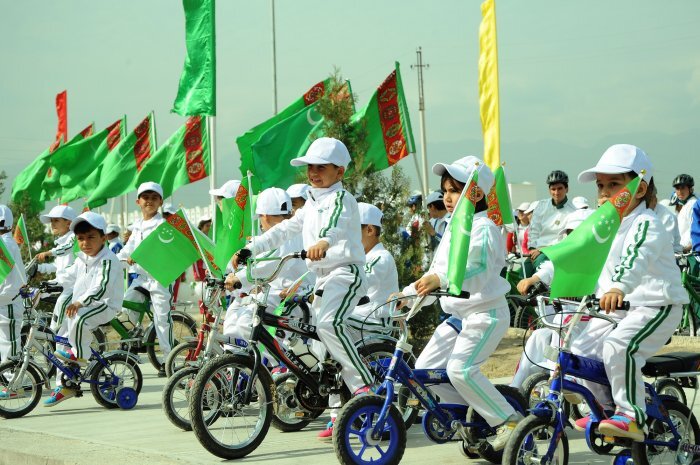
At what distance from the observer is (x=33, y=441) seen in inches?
310

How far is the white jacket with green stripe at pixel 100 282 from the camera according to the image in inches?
390

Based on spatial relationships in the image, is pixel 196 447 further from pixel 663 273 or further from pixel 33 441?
pixel 663 273

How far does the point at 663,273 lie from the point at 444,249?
1.34 metres

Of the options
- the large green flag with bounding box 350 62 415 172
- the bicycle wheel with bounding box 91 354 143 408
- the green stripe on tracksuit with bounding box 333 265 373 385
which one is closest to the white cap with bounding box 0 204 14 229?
the bicycle wheel with bounding box 91 354 143 408

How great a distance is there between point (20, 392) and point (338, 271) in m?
3.98

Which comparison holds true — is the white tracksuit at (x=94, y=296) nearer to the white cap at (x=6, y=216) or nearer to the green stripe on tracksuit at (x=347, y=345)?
the white cap at (x=6, y=216)

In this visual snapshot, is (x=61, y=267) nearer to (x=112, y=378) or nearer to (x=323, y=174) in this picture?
(x=112, y=378)

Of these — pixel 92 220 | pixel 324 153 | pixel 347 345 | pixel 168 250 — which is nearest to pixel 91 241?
pixel 92 220

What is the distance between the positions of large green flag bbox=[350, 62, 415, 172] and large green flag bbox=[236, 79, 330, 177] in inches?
52.7

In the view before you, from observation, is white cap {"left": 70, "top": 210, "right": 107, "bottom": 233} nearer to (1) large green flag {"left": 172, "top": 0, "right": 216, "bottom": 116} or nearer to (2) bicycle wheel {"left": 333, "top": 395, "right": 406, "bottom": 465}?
(2) bicycle wheel {"left": 333, "top": 395, "right": 406, "bottom": 465}

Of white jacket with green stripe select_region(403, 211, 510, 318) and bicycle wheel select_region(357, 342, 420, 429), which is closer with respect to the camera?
white jacket with green stripe select_region(403, 211, 510, 318)

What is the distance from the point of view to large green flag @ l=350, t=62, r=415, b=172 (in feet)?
47.4

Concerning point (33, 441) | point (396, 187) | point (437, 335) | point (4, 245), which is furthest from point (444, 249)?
point (396, 187)

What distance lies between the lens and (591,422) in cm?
580
